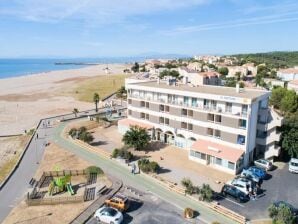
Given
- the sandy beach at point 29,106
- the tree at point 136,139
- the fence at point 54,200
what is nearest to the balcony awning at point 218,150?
the tree at point 136,139

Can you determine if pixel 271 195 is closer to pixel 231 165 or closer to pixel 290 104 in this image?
pixel 231 165

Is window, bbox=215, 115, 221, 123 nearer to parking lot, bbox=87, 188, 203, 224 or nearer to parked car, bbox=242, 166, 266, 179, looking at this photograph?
parked car, bbox=242, 166, 266, 179

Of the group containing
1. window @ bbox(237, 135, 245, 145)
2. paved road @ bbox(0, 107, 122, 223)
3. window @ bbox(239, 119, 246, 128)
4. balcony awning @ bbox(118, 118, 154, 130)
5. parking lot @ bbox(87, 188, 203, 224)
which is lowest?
parking lot @ bbox(87, 188, 203, 224)

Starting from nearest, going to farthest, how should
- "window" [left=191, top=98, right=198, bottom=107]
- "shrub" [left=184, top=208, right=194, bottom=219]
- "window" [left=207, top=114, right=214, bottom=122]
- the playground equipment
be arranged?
"shrub" [left=184, top=208, right=194, bottom=219] < the playground equipment < "window" [left=207, top=114, right=214, bottom=122] < "window" [left=191, top=98, right=198, bottom=107]

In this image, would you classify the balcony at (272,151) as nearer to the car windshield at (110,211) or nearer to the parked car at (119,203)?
the parked car at (119,203)

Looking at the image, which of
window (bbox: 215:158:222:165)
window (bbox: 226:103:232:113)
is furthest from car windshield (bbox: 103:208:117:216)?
window (bbox: 226:103:232:113)

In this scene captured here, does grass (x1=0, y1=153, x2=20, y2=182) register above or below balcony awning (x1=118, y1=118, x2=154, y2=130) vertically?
below

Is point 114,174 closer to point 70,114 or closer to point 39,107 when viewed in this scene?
point 70,114
